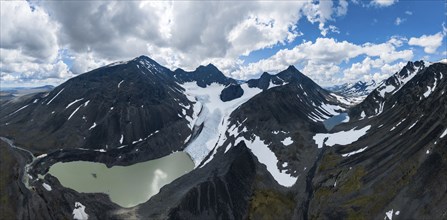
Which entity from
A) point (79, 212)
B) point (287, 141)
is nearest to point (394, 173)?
point (287, 141)

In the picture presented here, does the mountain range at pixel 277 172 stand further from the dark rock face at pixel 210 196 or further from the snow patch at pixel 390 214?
the dark rock face at pixel 210 196

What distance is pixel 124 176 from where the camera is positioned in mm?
134375

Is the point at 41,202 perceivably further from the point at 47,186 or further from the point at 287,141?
the point at 287,141

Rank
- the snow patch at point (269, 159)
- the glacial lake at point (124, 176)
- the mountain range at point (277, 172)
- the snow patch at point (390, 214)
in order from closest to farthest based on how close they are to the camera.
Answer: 1. the snow patch at point (390, 214)
2. the mountain range at point (277, 172)
3. the snow patch at point (269, 159)
4. the glacial lake at point (124, 176)

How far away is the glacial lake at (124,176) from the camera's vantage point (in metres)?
113

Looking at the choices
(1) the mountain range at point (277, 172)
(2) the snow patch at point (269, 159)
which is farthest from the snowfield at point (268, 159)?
(1) the mountain range at point (277, 172)

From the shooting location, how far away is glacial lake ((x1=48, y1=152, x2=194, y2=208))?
11319 cm

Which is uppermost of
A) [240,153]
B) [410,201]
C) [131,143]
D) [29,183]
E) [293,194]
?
[131,143]

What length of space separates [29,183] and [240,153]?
7409cm

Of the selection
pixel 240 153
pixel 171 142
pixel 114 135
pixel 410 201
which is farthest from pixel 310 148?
pixel 114 135

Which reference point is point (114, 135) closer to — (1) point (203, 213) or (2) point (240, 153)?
(2) point (240, 153)

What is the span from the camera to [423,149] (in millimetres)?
89938

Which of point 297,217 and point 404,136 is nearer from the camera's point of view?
point 297,217

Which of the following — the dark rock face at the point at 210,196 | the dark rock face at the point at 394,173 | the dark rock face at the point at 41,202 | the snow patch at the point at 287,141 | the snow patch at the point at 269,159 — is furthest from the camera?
the snow patch at the point at 287,141
